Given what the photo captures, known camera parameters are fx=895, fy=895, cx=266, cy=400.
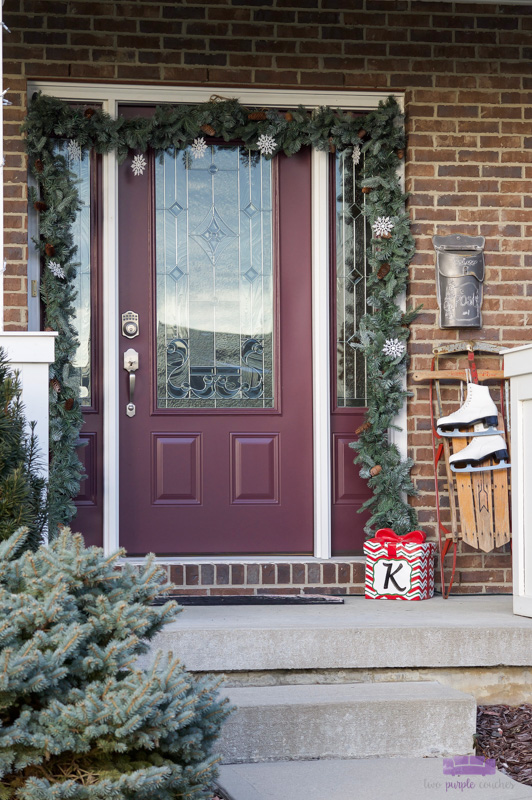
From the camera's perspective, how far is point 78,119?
179 inches

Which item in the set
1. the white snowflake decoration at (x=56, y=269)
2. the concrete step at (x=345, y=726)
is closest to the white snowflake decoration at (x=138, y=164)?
the white snowflake decoration at (x=56, y=269)

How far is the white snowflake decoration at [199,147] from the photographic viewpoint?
473 cm

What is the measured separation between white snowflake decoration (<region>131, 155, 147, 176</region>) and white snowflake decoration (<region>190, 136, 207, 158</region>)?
27 centimetres

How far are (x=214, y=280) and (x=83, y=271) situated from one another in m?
0.69

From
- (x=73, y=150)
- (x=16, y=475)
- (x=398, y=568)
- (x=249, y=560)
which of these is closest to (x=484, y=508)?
(x=398, y=568)

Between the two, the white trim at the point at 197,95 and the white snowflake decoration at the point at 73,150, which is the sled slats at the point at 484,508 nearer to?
the white trim at the point at 197,95

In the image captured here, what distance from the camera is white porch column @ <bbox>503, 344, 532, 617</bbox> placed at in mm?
3900

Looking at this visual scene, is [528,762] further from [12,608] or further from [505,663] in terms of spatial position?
[12,608]

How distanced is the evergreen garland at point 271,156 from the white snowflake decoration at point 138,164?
5 centimetres

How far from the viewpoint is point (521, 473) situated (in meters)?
3.96

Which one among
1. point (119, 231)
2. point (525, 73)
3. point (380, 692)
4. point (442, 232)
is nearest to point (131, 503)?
point (119, 231)

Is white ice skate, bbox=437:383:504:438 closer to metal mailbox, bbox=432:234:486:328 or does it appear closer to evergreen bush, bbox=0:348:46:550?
metal mailbox, bbox=432:234:486:328

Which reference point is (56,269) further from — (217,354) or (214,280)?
(217,354)

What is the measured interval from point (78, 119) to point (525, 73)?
238cm
